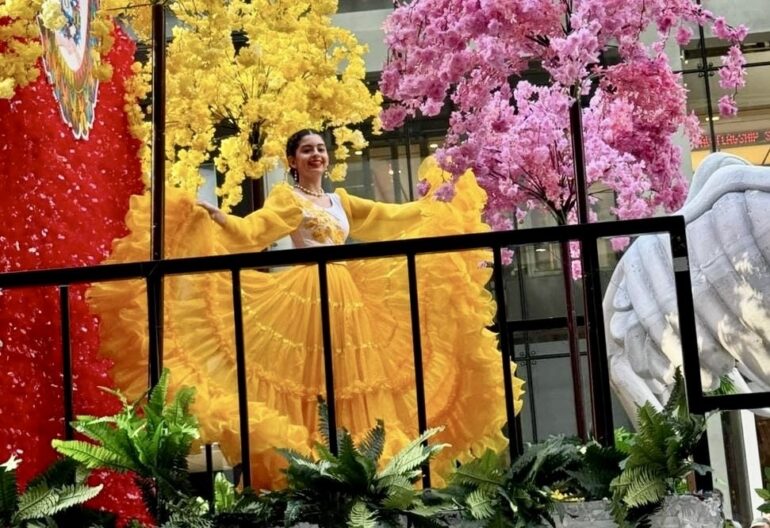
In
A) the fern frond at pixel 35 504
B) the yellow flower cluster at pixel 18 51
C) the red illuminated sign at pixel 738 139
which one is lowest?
the fern frond at pixel 35 504

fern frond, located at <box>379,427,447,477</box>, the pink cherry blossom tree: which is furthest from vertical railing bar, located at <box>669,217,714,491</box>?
the pink cherry blossom tree

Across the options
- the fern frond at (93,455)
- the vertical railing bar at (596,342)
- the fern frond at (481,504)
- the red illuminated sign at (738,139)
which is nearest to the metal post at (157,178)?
the fern frond at (93,455)

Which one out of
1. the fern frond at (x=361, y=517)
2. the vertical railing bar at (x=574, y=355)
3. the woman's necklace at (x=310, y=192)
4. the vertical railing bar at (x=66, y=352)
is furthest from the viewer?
the woman's necklace at (x=310, y=192)

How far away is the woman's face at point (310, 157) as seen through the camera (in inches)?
133

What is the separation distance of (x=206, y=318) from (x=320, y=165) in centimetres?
97

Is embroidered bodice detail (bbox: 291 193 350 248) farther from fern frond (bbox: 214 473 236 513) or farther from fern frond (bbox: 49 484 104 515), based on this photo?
fern frond (bbox: 49 484 104 515)

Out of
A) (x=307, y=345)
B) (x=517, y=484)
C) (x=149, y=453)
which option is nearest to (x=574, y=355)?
(x=307, y=345)

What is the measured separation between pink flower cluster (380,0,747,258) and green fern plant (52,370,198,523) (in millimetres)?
1482

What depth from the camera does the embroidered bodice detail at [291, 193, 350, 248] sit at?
127 inches

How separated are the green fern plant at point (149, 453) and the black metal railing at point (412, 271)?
0.17 metres

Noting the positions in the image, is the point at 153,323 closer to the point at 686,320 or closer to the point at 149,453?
the point at 149,453

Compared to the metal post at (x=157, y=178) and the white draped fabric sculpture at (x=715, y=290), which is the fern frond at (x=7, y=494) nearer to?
the metal post at (x=157, y=178)

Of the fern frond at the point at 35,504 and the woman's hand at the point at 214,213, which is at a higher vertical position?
the woman's hand at the point at 214,213

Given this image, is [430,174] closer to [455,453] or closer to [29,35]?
[455,453]
